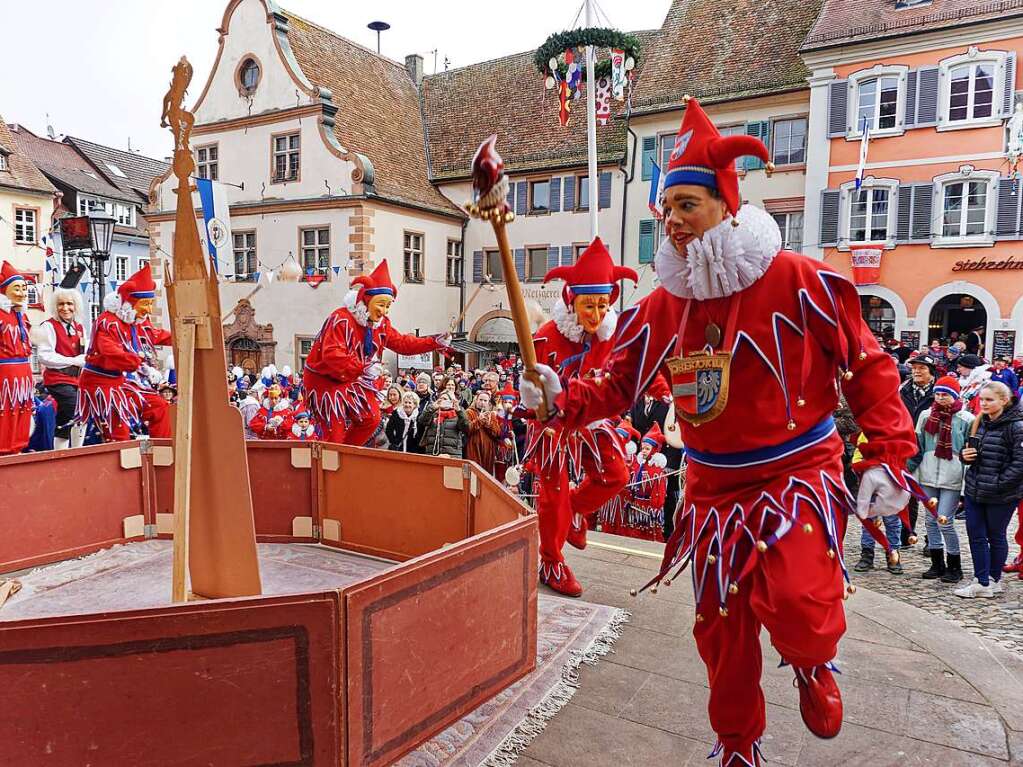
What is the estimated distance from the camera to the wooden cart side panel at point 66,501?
17.4 feet

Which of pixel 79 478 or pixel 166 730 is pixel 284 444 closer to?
pixel 79 478

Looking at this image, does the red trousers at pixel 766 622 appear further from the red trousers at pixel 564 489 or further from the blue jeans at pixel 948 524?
the blue jeans at pixel 948 524

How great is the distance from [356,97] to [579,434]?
22.6 metres

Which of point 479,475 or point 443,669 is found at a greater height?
point 479,475

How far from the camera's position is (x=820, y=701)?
2.70 m

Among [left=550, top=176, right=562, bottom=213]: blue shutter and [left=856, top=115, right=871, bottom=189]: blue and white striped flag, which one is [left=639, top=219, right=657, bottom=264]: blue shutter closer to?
[left=550, top=176, right=562, bottom=213]: blue shutter

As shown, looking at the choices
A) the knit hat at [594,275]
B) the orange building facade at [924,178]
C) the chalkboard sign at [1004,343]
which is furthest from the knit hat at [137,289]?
the chalkboard sign at [1004,343]

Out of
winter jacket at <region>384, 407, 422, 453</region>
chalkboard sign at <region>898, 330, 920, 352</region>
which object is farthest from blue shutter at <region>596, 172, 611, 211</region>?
winter jacket at <region>384, 407, 422, 453</region>

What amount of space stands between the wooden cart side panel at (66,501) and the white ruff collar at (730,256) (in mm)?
4782

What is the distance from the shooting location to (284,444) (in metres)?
6.10

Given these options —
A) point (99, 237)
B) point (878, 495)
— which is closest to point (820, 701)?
point (878, 495)

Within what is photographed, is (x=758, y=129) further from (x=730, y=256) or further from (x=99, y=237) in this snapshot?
(x=730, y=256)

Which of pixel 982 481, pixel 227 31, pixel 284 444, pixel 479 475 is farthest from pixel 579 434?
pixel 227 31

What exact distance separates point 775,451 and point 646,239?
20598 millimetres
